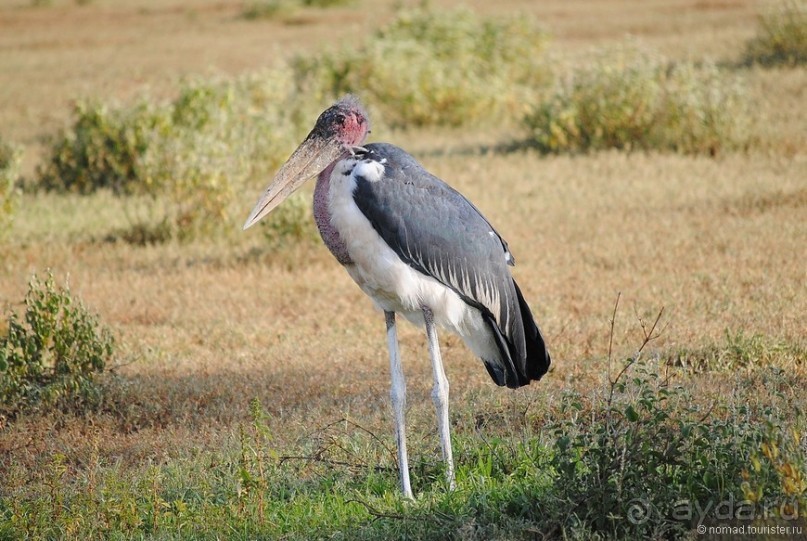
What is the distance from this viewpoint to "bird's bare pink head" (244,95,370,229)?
172 inches

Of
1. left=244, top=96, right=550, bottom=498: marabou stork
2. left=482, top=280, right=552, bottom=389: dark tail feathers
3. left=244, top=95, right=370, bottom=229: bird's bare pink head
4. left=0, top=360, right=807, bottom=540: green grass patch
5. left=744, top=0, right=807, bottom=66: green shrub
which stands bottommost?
left=0, top=360, right=807, bottom=540: green grass patch

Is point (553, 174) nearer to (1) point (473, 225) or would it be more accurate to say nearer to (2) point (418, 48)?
(2) point (418, 48)

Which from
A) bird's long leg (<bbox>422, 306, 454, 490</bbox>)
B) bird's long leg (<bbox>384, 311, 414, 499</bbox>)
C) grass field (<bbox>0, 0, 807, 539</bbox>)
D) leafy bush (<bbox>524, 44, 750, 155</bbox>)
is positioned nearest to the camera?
grass field (<bbox>0, 0, 807, 539</bbox>)

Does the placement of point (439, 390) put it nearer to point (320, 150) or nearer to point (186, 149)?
point (320, 150)

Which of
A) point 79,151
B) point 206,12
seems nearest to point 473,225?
point 79,151

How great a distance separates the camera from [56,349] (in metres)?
5.64

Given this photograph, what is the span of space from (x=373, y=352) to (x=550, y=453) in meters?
1.96

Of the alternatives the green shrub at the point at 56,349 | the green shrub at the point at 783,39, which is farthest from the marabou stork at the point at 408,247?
the green shrub at the point at 783,39

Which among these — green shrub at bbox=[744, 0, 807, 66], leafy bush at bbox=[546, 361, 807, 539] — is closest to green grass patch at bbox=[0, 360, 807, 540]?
leafy bush at bbox=[546, 361, 807, 539]

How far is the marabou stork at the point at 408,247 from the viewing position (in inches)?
166

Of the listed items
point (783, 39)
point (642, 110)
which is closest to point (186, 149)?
point (642, 110)

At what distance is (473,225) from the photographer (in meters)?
4.46

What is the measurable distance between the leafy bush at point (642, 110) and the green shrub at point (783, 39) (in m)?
2.97

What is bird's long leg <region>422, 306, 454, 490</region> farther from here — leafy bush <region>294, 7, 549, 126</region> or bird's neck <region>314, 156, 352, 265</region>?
leafy bush <region>294, 7, 549, 126</region>
